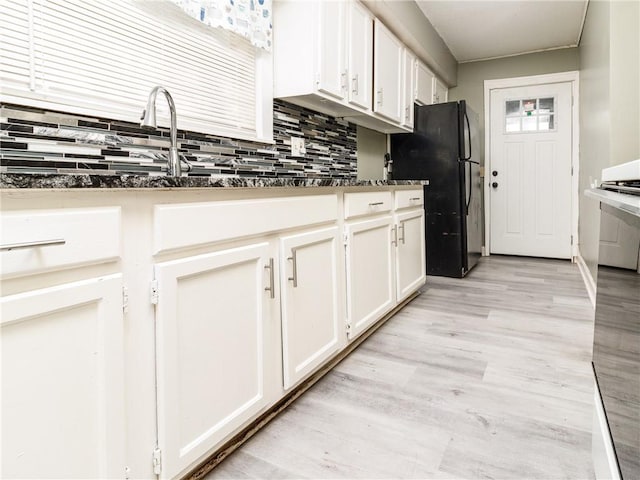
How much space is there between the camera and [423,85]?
3.85 m

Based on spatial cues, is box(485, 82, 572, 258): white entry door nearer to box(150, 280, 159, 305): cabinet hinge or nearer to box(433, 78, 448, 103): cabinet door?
box(433, 78, 448, 103): cabinet door

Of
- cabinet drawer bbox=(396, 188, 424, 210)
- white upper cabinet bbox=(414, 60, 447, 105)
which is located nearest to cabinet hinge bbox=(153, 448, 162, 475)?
cabinet drawer bbox=(396, 188, 424, 210)

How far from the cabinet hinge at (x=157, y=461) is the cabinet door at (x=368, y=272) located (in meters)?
1.08

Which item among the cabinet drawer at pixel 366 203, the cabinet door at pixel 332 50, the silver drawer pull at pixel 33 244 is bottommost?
the silver drawer pull at pixel 33 244

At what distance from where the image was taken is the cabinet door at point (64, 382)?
2.37 ft

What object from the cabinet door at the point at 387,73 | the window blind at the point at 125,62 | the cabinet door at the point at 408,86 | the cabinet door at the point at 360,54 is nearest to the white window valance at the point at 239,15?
the window blind at the point at 125,62

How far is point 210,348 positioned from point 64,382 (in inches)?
15.5

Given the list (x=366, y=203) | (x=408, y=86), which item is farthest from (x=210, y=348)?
(x=408, y=86)

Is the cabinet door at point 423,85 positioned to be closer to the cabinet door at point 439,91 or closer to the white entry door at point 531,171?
the cabinet door at point 439,91

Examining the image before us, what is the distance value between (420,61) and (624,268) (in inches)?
135

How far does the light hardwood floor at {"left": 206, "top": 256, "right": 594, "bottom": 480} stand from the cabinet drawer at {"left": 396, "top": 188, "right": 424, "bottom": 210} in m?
0.71

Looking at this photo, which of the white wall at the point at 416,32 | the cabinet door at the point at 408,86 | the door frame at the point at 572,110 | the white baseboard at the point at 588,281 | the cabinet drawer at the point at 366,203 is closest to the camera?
the cabinet drawer at the point at 366,203

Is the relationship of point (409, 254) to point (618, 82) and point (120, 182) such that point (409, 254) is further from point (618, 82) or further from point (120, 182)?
point (120, 182)

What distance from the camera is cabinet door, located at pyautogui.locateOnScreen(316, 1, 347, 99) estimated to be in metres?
2.14
